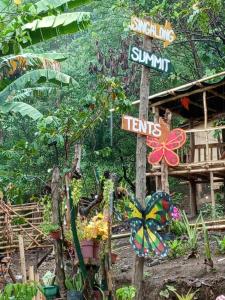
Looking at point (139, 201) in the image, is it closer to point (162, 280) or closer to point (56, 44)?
point (162, 280)

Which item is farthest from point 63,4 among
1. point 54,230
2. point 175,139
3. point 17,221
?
point 54,230

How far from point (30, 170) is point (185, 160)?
4.73 meters

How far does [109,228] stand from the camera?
5.43m

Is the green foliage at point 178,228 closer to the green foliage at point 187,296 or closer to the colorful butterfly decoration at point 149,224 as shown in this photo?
the green foliage at point 187,296

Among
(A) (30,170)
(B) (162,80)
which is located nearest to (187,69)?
(B) (162,80)

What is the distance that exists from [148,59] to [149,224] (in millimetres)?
1737

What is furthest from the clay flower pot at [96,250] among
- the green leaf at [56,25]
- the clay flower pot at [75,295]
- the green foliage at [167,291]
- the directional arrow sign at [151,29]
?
the green leaf at [56,25]

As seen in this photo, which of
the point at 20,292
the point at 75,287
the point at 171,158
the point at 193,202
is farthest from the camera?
the point at 193,202

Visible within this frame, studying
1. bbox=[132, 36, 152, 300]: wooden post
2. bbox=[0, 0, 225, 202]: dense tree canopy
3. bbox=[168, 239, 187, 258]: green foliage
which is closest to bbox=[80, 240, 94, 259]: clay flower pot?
bbox=[132, 36, 152, 300]: wooden post

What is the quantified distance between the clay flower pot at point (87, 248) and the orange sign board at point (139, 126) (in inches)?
50.4

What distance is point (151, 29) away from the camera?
5.43m

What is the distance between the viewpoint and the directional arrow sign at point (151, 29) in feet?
17.3

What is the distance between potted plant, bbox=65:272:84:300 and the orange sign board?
1.69m

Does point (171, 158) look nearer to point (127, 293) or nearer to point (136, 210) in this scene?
point (136, 210)
